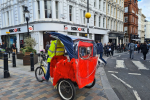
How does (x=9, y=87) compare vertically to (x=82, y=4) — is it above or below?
below

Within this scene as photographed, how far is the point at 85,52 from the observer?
4.00 metres

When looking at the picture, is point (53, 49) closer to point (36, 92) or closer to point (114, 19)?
point (36, 92)

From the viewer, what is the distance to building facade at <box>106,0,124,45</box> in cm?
2738

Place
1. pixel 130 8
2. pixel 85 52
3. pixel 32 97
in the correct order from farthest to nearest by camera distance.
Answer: pixel 130 8 < pixel 85 52 < pixel 32 97

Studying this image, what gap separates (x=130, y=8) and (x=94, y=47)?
135ft

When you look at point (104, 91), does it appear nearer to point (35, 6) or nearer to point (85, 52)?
point (85, 52)

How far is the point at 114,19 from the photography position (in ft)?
97.1

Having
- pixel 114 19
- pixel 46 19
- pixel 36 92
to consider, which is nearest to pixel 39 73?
pixel 36 92

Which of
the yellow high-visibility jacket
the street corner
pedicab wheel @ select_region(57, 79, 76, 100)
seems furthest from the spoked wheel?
pedicab wheel @ select_region(57, 79, 76, 100)

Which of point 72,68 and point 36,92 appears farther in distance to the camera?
point 36,92

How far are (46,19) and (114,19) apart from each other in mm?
20175

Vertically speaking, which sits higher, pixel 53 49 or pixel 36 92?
pixel 53 49

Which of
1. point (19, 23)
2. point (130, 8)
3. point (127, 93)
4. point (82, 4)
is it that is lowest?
point (127, 93)

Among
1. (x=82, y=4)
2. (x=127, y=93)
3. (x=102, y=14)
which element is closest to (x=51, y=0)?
(x=82, y=4)
